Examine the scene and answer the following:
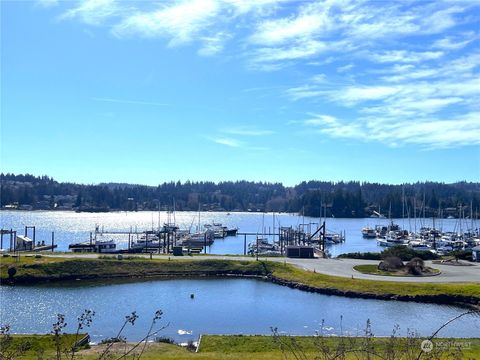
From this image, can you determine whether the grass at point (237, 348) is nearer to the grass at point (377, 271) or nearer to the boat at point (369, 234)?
the grass at point (377, 271)

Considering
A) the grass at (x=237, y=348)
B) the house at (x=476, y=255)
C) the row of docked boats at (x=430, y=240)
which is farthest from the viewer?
the row of docked boats at (x=430, y=240)

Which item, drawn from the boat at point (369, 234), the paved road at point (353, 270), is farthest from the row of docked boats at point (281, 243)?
the boat at point (369, 234)

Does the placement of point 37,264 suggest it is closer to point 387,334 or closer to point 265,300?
point 265,300

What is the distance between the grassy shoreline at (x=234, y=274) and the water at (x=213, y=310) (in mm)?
1371

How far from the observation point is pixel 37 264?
45000mm

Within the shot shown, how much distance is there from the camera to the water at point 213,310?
27453mm

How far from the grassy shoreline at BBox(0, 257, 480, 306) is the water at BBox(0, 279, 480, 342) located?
54.0 inches

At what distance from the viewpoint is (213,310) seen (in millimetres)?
32875

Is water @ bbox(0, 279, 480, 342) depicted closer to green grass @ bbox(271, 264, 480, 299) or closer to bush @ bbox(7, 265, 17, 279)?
green grass @ bbox(271, 264, 480, 299)

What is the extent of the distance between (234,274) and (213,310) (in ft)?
47.0

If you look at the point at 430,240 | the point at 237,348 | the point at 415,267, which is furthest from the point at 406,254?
the point at 430,240

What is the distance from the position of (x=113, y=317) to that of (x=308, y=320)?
12.3 meters

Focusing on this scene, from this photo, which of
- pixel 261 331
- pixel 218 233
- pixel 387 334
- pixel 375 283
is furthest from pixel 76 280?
pixel 218 233

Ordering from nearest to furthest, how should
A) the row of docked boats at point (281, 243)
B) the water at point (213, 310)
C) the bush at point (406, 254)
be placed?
the water at point (213, 310) < the bush at point (406, 254) < the row of docked boats at point (281, 243)
